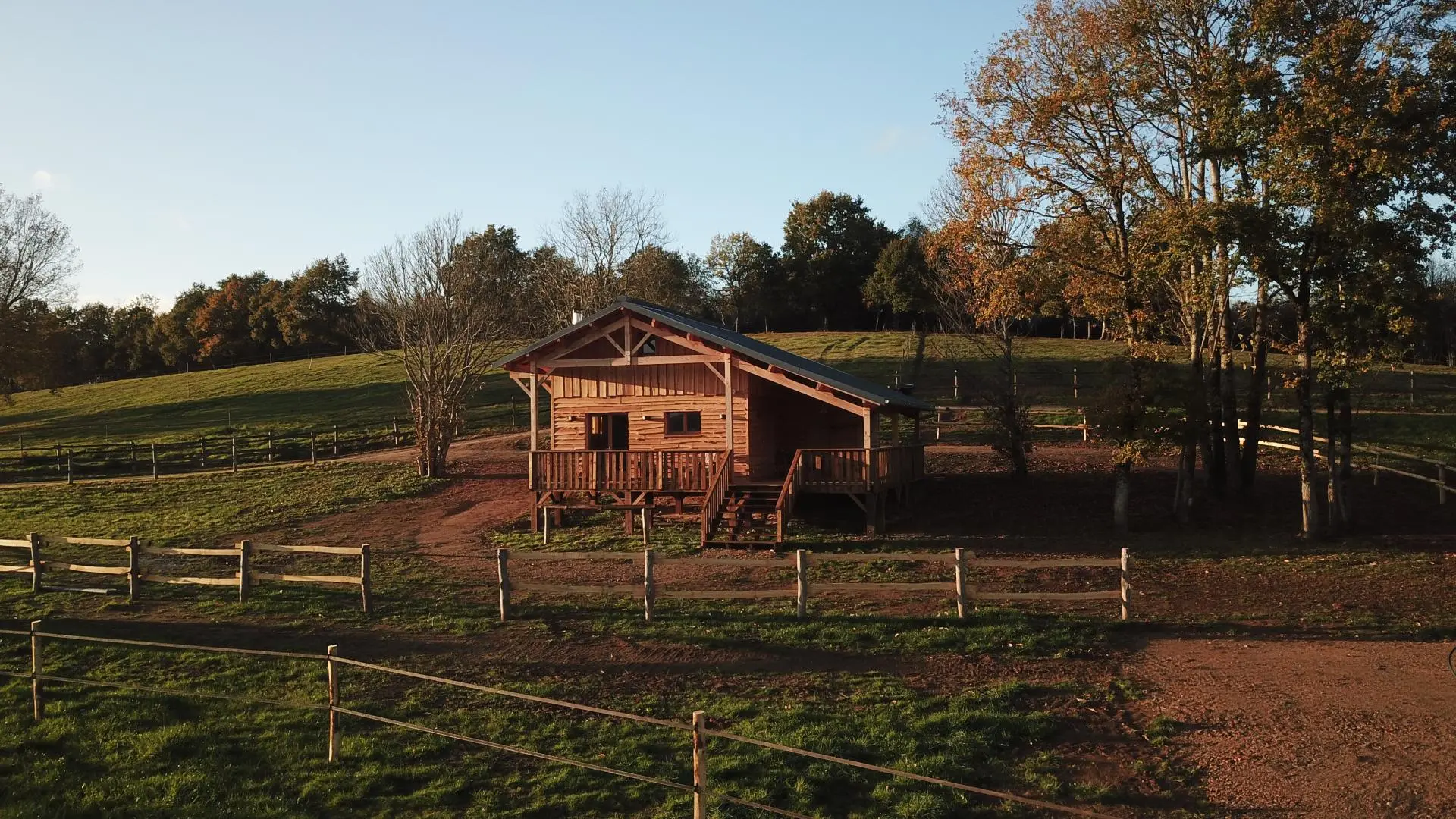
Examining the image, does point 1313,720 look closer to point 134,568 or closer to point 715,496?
point 715,496

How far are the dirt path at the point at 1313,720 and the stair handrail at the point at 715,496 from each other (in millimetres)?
10515

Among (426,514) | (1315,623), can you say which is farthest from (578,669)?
(426,514)

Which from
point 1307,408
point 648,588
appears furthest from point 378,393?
point 1307,408

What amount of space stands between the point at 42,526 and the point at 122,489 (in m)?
6.80

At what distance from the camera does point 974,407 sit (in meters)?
45.5

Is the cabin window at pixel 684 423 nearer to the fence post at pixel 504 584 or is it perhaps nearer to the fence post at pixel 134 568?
the fence post at pixel 504 584

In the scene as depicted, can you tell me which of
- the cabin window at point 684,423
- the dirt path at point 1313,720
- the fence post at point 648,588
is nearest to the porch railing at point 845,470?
the cabin window at point 684,423

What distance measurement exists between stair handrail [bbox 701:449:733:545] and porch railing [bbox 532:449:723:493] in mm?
365

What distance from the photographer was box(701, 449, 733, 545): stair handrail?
73.7 ft

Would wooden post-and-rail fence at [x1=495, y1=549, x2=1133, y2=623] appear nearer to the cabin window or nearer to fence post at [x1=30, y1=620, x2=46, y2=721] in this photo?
fence post at [x1=30, y1=620, x2=46, y2=721]

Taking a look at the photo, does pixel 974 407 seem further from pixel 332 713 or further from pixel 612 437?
pixel 332 713

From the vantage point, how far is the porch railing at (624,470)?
25.0 meters

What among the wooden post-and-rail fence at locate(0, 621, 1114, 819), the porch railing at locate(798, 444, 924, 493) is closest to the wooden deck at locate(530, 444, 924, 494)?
the porch railing at locate(798, 444, 924, 493)

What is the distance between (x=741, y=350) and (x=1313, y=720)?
15368 millimetres
